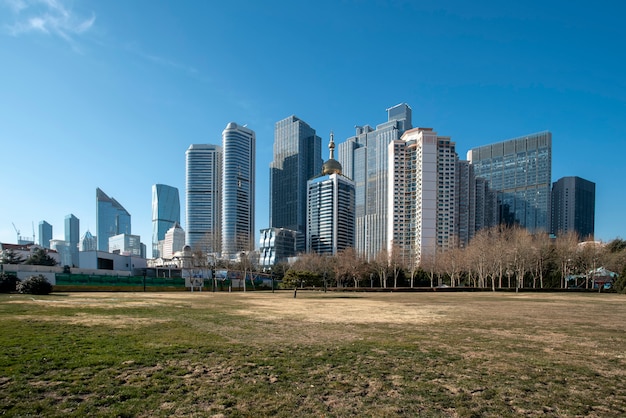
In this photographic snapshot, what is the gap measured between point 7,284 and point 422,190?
11344cm

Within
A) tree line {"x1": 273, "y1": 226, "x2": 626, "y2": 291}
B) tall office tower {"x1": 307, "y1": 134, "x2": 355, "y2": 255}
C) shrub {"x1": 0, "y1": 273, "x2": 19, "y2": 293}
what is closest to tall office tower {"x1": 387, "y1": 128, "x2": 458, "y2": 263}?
tree line {"x1": 273, "y1": 226, "x2": 626, "y2": 291}

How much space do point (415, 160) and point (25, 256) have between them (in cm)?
11612

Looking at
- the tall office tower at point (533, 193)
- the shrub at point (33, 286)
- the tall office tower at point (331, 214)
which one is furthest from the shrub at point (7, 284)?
the tall office tower at point (533, 193)

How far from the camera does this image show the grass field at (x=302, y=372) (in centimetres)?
594

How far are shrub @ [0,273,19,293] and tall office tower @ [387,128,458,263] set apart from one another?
355ft

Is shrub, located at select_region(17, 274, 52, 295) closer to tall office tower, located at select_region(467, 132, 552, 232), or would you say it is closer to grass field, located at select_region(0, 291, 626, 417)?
grass field, located at select_region(0, 291, 626, 417)

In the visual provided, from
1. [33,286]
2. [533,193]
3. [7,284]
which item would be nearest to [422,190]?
[533,193]

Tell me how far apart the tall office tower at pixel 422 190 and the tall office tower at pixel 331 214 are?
54.5 meters

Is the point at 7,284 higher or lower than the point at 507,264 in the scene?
higher

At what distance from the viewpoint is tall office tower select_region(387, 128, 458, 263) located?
405 ft

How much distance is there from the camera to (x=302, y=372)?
7.91 m

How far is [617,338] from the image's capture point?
12.6 meters

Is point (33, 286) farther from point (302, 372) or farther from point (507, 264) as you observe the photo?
point (507, 264)

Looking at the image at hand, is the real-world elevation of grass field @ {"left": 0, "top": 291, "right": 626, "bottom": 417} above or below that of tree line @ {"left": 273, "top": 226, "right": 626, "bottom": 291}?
above
